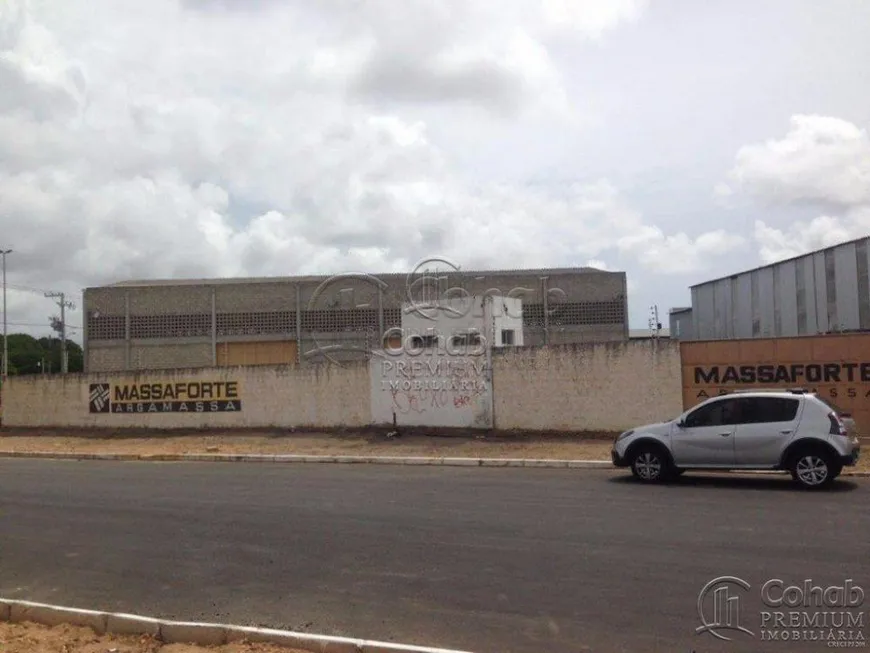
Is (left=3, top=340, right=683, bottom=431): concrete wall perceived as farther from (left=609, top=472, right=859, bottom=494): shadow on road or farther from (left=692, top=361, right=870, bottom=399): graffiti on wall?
(left=609, top=472, right=859, bottom=494): shadow on road

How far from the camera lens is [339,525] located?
9.78 meters

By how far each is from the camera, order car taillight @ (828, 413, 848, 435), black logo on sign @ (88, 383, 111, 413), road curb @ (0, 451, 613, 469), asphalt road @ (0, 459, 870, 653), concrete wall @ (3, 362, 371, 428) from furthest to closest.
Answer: black logo on sign @ (88, 383, 111, 413) → concrete wall @ (3, 362, 371, 428) → road curb @ (0, 451, 613, 469) → car taillight @ (828, 413, 848, 435) → asphalt road @ (0, 459, 870, 653)

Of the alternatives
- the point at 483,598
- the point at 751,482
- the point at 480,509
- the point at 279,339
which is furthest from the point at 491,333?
the point at 279,339

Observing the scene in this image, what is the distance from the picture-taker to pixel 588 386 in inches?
794

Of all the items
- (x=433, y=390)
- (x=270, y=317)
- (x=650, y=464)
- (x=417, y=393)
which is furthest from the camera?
(x=270, y=317)

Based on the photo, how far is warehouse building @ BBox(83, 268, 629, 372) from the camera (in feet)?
171

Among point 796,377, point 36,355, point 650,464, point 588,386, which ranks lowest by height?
point 650,464

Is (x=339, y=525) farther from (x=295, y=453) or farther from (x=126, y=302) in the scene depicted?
(x=126, y=302)

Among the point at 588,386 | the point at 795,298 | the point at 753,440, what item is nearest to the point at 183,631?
the point at 753,440

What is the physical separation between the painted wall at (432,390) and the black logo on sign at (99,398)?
36.9 feet

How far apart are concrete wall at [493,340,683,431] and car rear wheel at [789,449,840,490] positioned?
282 inches

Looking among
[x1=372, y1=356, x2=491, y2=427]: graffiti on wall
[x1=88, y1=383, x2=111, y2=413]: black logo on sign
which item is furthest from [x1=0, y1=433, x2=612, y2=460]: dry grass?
[x1=88, y1=383, x2=111, y2=413]: black logo on sign

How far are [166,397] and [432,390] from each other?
1034 centimetres

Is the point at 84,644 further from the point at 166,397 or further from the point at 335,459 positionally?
the point at 166,397
